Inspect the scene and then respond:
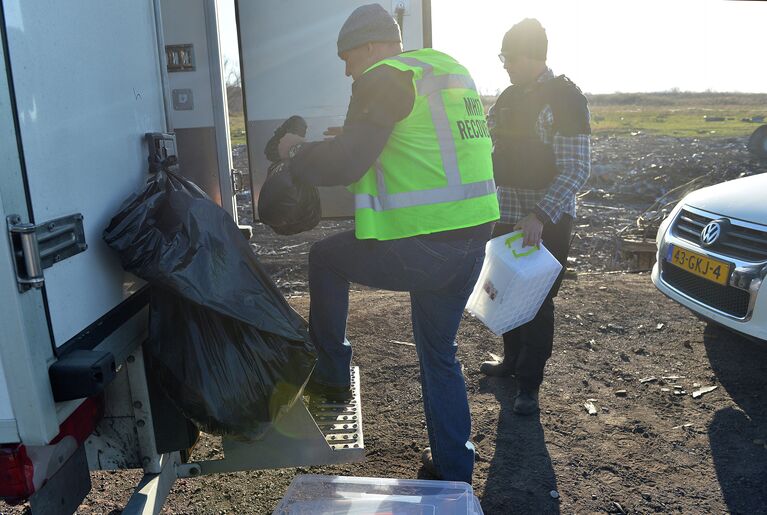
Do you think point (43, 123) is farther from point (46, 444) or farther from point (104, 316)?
point (46, 444)

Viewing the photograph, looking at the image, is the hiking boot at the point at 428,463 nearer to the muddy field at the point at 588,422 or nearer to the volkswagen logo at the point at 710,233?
the muddy field at the point at 588,422

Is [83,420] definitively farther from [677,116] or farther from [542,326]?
[677,116]

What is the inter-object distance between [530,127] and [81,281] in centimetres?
236

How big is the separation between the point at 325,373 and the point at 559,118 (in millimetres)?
1735

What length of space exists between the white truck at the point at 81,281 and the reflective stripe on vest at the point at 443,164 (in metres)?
0.82

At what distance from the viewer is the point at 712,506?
9.05ft

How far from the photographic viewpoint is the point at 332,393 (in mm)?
2791

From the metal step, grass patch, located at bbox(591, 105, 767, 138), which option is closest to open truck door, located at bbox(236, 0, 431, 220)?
the metal step

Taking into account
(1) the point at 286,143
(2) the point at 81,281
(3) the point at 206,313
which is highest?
(1) the point at 286,143

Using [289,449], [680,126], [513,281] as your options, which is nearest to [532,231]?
[513,281]

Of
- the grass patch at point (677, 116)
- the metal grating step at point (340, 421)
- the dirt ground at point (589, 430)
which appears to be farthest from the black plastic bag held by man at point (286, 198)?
the grass patch at point (677, 116)

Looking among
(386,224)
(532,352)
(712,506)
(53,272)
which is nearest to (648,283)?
(532,352)

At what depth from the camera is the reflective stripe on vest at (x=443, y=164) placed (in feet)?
7.29

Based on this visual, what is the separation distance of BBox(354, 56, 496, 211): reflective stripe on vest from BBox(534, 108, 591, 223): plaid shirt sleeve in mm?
909
